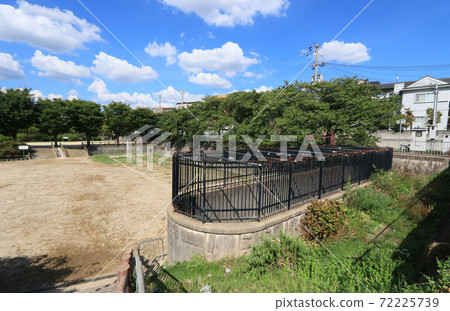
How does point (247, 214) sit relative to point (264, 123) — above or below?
below

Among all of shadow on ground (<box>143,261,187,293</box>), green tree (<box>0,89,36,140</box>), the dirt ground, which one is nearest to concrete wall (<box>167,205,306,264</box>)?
shadow on ground (<box>143,261,187,293</box>)

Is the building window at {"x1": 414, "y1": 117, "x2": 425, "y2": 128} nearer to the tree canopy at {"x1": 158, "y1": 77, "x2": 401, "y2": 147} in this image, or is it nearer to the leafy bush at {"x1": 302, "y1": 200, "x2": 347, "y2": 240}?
the tree canopy at {"x1": 158, "y1": 77, "x2": 401, "y2": 147}

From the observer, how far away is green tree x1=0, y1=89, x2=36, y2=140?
1139 inches

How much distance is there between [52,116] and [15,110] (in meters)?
3.97

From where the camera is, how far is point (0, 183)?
51.0 ft

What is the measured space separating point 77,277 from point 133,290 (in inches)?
88.2

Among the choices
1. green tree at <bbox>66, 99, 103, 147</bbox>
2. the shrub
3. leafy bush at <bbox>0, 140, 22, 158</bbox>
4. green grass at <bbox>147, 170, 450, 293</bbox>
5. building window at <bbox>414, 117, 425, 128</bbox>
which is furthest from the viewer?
green tree at <bbox>66, 99, 103, 147</bbox>

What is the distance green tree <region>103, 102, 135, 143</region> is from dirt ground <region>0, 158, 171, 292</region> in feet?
68.3

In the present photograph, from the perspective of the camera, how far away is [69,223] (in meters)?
9.44

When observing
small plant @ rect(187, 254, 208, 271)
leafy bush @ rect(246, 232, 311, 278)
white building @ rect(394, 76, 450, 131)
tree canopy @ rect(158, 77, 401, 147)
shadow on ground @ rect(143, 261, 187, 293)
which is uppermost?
white building @ rect(394, 76, 450, 131)

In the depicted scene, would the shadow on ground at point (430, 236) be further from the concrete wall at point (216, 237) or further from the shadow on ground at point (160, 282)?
the shadow on ground at point (160, 282)

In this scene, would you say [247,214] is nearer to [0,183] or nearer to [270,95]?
[270,95]

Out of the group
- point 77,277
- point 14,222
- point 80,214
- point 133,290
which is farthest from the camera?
point 80,214

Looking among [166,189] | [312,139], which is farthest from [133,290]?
[312,139]
